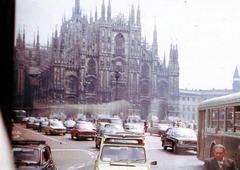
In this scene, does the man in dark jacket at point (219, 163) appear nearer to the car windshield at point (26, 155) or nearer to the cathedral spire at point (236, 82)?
the car windshield at point (26, 155)

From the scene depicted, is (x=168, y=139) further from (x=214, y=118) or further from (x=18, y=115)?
(x=18, y=115)

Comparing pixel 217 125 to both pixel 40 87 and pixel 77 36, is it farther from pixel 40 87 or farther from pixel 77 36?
pixel 77 36

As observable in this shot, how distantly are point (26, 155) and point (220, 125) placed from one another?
4757 millimetres

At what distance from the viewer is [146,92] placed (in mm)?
21672

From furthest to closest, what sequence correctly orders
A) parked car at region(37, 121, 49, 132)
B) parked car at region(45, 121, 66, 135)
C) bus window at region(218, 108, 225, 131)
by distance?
parked car at region(45, 121, 66, 135) < parked car at region(37, 121, 49, 132) < bus window at region(218, 108, 225, 131)

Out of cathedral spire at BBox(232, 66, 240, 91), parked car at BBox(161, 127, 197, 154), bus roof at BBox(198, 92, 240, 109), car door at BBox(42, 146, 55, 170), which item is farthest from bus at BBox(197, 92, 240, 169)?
car door at BBox(42, 146, 55, 170)

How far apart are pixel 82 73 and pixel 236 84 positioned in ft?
37.4

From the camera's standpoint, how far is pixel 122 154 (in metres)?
6.46

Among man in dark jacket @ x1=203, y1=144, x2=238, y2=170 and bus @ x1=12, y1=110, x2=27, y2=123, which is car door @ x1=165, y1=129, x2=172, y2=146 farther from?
bus @ x1=12, y1=110, x2=27, y2=123

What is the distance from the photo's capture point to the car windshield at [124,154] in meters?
6.39

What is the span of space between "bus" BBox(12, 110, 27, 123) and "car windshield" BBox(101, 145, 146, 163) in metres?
6.88

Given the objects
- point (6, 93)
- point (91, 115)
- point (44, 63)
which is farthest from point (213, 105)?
point (91, 115)

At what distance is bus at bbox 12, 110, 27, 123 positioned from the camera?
1231 centimetres

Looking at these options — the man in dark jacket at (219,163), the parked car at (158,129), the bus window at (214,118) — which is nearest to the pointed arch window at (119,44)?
the parked car at (158,129)
